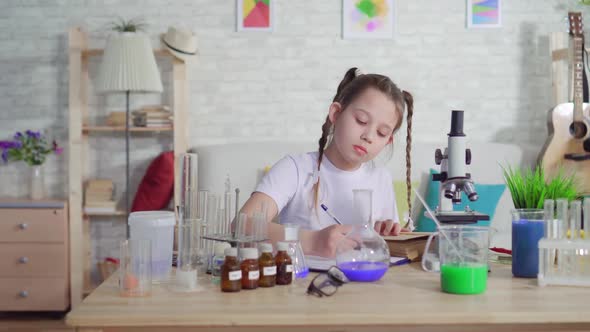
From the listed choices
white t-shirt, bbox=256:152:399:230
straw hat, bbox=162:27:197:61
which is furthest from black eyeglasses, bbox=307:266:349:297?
straw hat, bbox=162:27:197:61

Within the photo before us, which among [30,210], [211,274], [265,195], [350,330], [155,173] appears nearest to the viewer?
[350,330]

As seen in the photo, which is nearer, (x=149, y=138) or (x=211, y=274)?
(x=211, y=274)

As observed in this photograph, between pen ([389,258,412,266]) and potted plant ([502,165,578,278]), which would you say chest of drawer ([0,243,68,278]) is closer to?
pen ([389,258,412,266])

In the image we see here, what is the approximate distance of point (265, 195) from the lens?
2.06 meters

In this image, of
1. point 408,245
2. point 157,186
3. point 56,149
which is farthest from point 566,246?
point 56,149

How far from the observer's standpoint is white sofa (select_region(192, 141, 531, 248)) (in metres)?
3.85

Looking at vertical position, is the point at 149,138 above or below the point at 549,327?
above

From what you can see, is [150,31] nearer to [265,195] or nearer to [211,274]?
[265,195]

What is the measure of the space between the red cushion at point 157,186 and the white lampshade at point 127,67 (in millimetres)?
484

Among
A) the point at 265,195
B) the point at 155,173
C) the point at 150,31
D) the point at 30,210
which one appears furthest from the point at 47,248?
the point at 265,195

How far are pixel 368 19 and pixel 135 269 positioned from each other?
322cm

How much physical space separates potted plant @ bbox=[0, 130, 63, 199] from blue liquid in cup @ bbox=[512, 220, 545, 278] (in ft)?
10.8

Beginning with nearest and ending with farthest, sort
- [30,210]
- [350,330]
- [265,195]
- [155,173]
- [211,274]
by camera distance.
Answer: [350,330] → [211,274] → [265,195] → [30,210] → [155,173]

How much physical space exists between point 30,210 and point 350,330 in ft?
10.1
